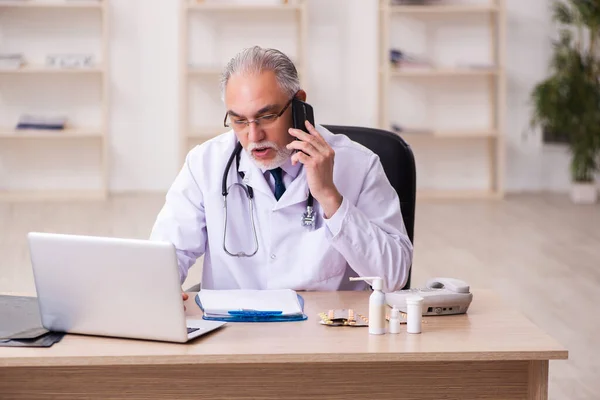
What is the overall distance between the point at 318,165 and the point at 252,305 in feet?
1.17

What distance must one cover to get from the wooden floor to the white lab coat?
131 cm

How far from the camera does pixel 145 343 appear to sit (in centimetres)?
183

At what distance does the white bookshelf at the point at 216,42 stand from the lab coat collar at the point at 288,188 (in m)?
5.17

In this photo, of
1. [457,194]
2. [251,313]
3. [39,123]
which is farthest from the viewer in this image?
[457,194]

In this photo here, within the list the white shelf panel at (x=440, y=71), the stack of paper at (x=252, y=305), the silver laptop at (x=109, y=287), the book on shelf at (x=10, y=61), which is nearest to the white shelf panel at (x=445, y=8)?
the white shelf panel at (x=440, y=71)

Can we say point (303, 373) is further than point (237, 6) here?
No

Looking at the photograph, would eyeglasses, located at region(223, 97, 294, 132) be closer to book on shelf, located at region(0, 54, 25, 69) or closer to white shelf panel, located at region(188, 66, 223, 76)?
white shelf panel, located at region(188, 66, 223, 76)

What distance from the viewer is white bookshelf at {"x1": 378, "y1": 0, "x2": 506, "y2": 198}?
763cm

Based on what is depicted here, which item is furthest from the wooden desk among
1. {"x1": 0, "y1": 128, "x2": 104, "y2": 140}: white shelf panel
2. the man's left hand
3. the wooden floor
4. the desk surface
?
{"x1": 0, "y1": 128, "x2": 104, "y2": 140}: white shelf panel

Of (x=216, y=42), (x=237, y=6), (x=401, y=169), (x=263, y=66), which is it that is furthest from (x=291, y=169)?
(x=216, y=42)

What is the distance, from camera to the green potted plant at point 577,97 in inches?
289

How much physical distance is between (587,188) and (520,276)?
2.66 meters

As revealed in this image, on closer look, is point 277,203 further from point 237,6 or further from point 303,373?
point 237,6

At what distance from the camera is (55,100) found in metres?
7.72
